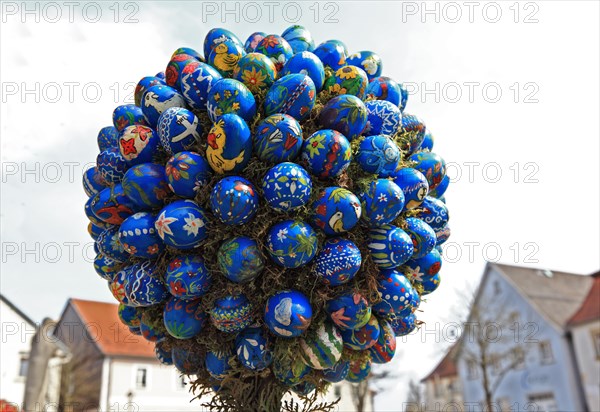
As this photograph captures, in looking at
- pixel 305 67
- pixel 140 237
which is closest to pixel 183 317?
pixel 140 237

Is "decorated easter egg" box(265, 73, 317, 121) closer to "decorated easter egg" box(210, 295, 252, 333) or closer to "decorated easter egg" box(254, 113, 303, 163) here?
"decorated easter egg" box(254, 113, 303, 163)

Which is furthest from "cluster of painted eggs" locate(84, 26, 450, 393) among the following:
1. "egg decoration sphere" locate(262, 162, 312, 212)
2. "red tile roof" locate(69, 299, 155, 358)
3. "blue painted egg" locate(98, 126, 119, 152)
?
"red tile roof" locate(69, 299, 155, 358)

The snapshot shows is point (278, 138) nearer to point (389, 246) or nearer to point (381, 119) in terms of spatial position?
point (381, 119)

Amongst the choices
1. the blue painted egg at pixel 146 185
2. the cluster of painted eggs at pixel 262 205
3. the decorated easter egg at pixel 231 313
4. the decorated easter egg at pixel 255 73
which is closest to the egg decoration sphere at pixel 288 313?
the cluster of painted eggs at pixel 262 205

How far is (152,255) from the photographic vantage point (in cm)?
457

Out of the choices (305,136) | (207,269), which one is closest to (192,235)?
(207,269)

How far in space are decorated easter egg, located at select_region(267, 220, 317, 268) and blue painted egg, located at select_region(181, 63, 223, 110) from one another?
1.35 meters

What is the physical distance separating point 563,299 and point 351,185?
80.1 ft

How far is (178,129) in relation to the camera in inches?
175

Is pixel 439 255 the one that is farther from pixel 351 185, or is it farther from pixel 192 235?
pixel 192 235

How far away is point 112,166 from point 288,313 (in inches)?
84.7

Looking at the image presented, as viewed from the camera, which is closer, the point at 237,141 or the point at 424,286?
the point at 237,141

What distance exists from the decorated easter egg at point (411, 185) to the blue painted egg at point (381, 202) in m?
0.23

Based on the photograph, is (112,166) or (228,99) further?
(112,166)
